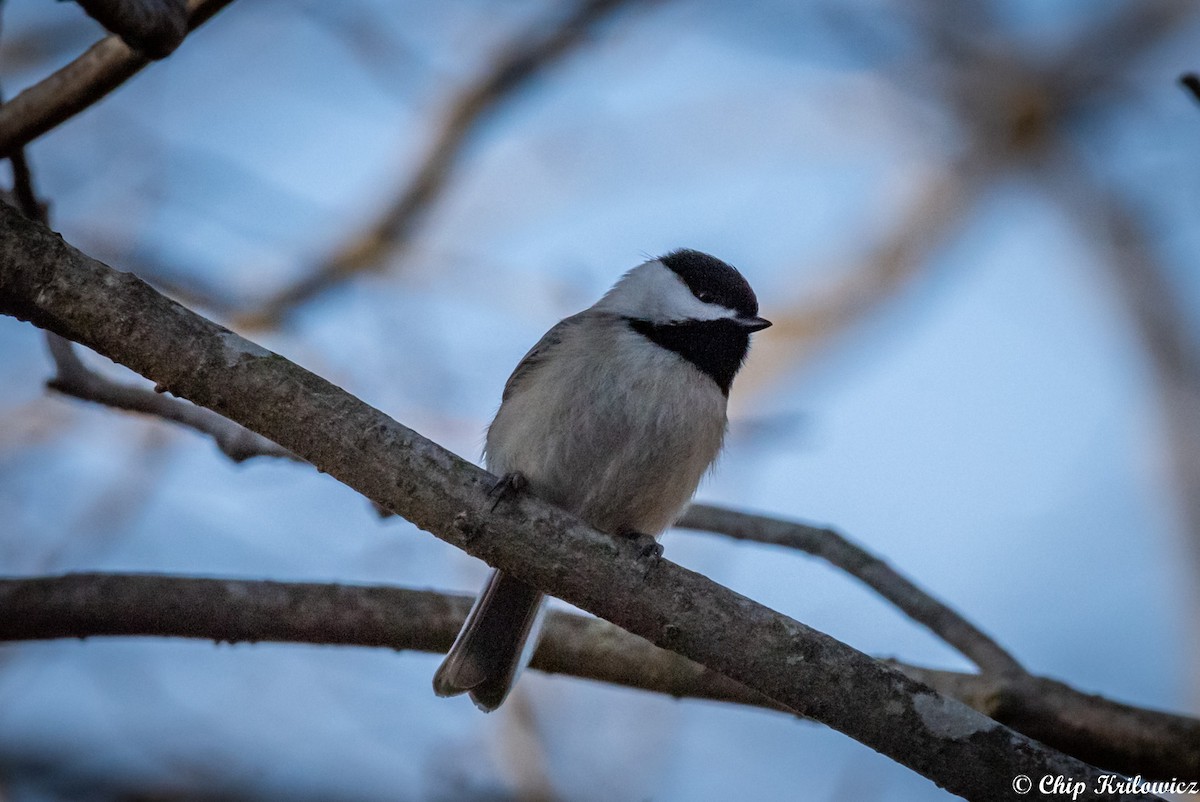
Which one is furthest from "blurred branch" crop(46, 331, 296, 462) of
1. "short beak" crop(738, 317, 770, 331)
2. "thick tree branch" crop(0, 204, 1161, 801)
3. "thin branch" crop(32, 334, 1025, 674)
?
"short beak" crop(738, 317, 770, 331)

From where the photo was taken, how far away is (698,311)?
13.2 ft

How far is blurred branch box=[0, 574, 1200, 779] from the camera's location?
3.35 m

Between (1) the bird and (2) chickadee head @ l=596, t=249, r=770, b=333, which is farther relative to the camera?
(2) chickadee head @ l=596, t=249, r=770, b=333

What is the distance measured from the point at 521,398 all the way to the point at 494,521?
3.45 ft

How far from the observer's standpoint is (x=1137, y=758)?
3615 mm

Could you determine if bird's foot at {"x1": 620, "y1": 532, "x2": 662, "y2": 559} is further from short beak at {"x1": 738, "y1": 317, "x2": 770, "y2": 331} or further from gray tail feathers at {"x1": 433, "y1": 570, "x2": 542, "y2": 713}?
short beak at {"x1": 738, "y1": 317, "x2": 770, "y2": 331}

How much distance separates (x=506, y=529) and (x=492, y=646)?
3.21ft

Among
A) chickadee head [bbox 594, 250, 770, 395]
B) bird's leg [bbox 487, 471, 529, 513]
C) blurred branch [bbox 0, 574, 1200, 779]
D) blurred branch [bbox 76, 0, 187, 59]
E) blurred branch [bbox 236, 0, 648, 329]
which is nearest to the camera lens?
bird's leg [bbox 487, 471, 529, 513]

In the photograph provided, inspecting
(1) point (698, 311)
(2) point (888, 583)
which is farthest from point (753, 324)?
(2) point (888, 583)

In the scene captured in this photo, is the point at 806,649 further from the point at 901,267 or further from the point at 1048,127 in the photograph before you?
the point at 1048,127

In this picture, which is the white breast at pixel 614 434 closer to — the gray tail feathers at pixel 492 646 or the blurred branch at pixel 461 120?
the gray tail feathers at pixel 492 646

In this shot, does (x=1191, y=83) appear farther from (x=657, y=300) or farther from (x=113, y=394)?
(x=113, y=394)

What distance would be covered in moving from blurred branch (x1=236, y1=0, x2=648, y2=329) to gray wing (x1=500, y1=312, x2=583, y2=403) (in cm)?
238

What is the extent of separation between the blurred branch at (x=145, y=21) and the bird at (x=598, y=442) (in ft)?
5.03
